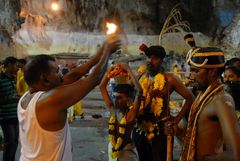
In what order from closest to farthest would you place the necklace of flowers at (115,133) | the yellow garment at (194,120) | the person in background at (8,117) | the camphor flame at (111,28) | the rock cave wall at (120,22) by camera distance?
the yellow garment at (194,120), the camphor flame at (111,28), the necklace of flowers at (115,133), the person in background at (8,117), the rock cave wall at (120,22)

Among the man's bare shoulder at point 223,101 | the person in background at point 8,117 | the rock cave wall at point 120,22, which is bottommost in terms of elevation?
the person in background at point 8,117

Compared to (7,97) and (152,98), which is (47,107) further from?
(7,97)

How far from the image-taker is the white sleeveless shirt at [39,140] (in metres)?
2.42

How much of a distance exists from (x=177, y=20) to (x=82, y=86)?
94.4 ft

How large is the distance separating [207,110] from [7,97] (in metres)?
3.86

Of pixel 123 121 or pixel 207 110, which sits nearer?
pixel 207 110

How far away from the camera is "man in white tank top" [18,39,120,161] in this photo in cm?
236

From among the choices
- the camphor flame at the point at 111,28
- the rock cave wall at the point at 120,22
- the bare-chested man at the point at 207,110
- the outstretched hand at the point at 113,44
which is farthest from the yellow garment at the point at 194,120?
the rock cave wall at the point at 120,22

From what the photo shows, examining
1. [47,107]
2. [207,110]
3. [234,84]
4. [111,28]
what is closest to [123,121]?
[234,84]

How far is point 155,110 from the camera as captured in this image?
14.9ft

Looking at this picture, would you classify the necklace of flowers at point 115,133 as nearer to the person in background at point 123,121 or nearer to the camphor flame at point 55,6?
the person in background at point 123,121

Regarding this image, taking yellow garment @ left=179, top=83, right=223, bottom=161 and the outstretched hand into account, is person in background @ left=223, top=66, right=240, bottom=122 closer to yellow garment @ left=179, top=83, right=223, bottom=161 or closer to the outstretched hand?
yellow garment @ left=179, top=83, right=223, bottom=161

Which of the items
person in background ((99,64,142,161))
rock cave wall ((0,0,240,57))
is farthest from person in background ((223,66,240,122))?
rock cave wall ((0,0,240,57))

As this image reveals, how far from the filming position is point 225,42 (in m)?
27.3
